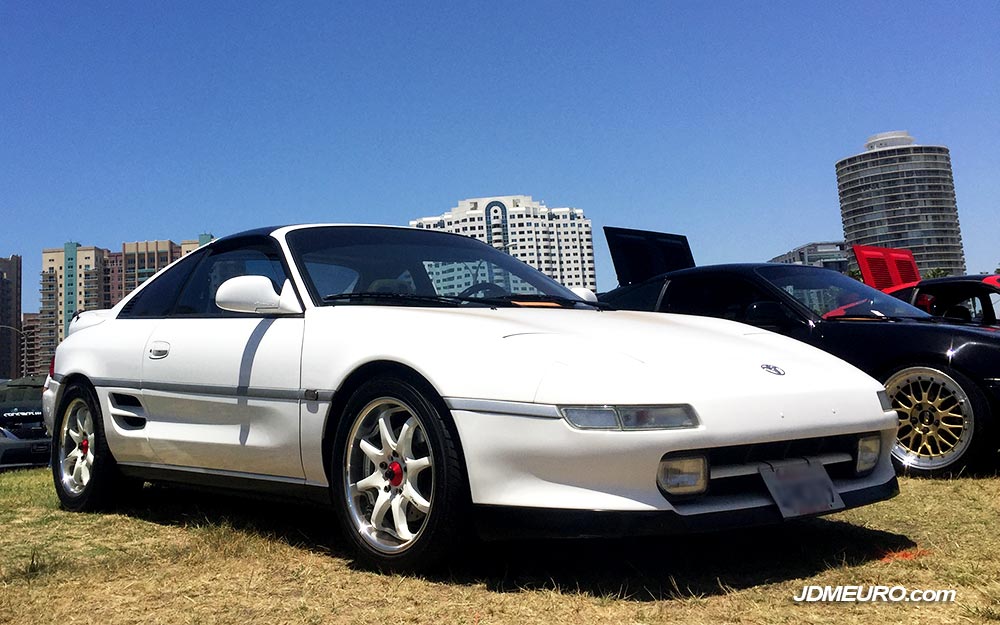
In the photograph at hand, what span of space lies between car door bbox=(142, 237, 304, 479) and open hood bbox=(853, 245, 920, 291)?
6.82m

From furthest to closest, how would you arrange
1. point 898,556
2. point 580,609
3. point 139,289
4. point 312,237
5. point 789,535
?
point 139,289 → point 312,237 → point 789,535 → point 898,556 → point 580,609

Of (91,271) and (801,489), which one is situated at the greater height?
(91,271)

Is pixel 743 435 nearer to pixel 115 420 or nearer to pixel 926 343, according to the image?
pixel 926 343

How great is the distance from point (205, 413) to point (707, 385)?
2.31 metres

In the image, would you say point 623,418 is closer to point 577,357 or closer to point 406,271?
point 577,357

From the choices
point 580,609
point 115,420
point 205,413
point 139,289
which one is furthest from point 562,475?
point 139,289

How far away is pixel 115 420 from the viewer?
177 inches

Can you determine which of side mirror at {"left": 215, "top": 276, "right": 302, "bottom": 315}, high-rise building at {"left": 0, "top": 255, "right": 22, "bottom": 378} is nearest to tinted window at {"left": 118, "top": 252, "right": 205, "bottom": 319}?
side mirror at {"left": 215, "top": 276, "right": 302, "bottom": 315}

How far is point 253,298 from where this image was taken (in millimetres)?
3635

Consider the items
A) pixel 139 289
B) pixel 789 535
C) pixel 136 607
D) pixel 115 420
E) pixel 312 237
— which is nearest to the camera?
pixel 136 607

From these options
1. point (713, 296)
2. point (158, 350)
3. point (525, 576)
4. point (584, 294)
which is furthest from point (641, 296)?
point (525, 576)

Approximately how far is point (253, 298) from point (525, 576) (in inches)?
64.5

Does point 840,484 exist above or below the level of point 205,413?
below

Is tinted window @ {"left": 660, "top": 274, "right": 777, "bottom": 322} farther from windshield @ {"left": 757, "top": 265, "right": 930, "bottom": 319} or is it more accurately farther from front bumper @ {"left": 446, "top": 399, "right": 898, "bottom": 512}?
front bumper @ {"left": 446, "top": 399, "right": 898, "bottom": 512}
